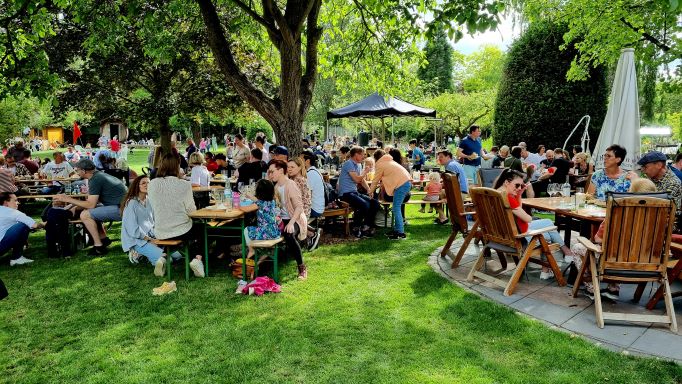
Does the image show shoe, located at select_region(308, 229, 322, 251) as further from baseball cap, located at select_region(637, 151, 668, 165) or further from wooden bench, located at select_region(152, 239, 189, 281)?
baseball cap, located at select_region(637, 151, 668, 165)

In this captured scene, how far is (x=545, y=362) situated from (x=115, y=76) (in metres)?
12.9

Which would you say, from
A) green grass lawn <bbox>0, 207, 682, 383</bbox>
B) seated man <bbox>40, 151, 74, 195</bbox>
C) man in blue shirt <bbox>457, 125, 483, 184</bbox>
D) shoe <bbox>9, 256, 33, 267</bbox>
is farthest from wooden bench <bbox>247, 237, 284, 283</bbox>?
seated man <bbox>40, 151, 74, 195</bbox>

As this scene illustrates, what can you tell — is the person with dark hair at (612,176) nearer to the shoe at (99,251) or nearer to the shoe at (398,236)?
the shoe at (398,236)

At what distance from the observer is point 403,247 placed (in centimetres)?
716

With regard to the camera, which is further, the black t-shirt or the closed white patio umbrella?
the black t-shirt

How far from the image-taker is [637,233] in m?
4.04

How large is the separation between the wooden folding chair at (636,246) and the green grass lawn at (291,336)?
2.37 feet

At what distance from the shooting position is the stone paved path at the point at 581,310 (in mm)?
3730

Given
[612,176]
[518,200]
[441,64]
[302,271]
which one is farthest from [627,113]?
[441,64]

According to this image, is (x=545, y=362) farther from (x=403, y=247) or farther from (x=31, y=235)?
(x=31, y=235)

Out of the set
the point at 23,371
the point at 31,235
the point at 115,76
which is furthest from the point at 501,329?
the point at 115,76

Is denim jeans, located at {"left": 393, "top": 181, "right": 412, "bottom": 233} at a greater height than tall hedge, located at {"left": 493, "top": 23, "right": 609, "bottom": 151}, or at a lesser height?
lesser

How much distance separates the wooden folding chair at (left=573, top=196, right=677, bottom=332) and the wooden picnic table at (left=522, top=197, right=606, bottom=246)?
0.77 m

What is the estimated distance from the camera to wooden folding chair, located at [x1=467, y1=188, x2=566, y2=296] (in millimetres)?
4898
